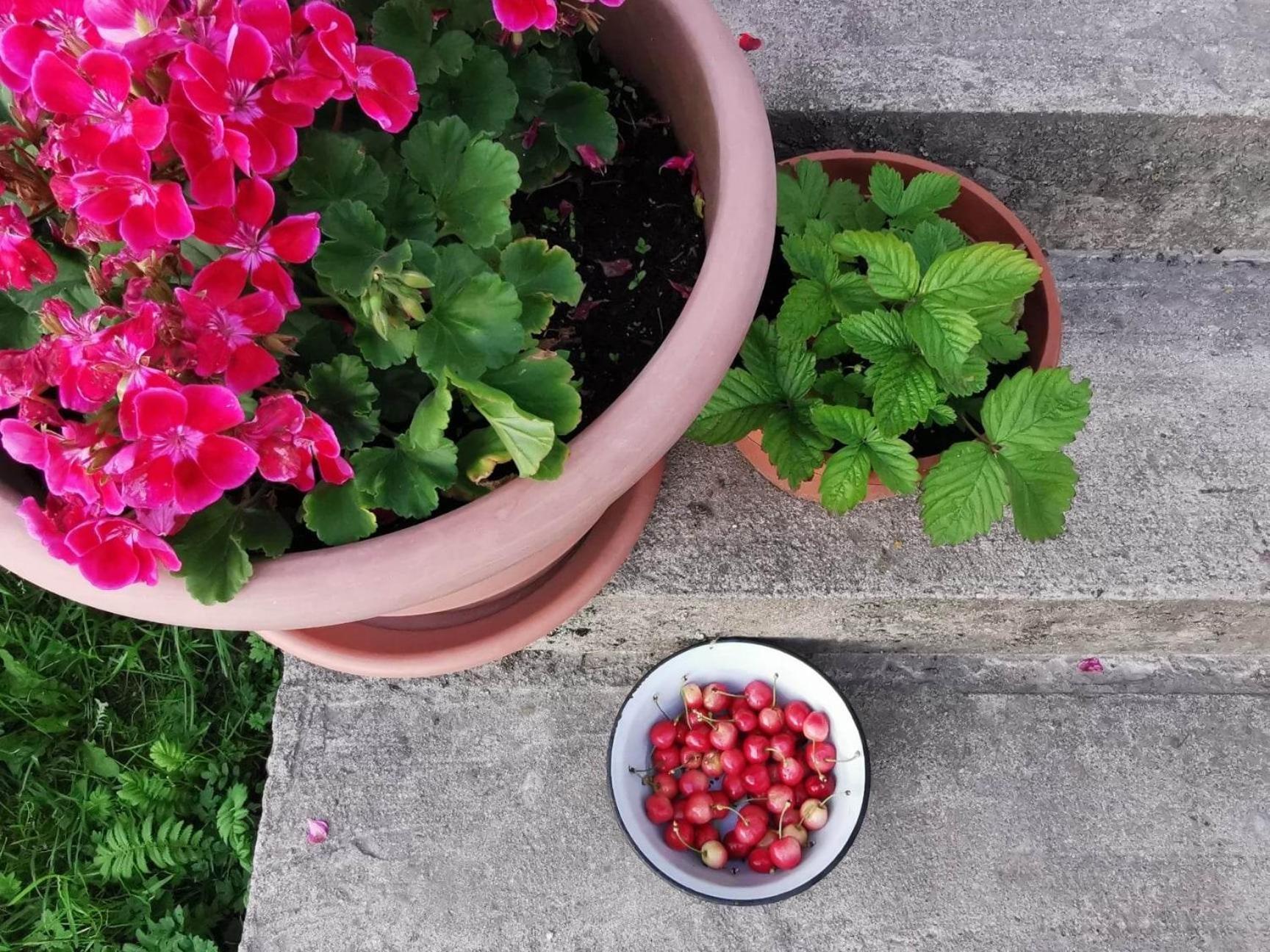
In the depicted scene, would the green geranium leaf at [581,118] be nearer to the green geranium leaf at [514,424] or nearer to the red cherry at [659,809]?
the green geranium leaf at [514,424]

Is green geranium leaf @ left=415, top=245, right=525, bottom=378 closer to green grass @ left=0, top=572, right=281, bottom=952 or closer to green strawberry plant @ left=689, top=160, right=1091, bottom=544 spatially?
green strawberry plant @ left=689, top=160, right=1091, bottom=544

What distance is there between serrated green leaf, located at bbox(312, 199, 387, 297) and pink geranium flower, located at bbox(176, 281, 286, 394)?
0.21 feet

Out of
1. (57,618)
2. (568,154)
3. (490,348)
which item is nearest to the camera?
(490,348)

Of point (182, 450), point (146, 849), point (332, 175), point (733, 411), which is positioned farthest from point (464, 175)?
point (146, 849)

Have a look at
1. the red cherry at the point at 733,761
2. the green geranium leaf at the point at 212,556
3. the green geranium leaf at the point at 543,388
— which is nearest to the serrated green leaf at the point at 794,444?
the green geranium leaf at the point at 543,388

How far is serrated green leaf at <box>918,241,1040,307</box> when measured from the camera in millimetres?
979

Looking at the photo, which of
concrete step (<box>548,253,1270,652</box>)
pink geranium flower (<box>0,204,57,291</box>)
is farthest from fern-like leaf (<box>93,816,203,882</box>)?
pink geranium flower (<box>0,204,57,291</box>)

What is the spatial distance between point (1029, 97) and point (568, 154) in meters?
0.74

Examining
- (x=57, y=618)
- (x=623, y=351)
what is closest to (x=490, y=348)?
(x=623, y=351)

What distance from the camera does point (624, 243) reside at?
1064 millimetres

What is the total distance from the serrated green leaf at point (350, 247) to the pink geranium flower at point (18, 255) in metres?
0.18

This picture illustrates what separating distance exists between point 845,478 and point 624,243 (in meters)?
0.36

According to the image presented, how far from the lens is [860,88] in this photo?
4.42 ft

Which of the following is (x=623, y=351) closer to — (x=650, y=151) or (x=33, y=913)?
(x=650, y=151)
